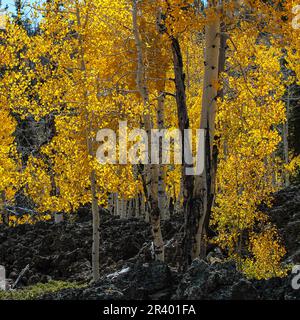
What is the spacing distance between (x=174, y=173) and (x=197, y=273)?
1533 cm

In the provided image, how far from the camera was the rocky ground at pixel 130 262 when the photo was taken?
24.2 ft

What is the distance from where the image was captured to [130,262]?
1490 centimetres

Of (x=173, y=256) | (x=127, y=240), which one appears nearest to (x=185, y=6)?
(x=173, y=256)

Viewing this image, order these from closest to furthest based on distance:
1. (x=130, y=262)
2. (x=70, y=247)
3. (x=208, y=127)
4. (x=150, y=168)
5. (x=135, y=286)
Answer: (x=135, y=286) < (x=208, y=127) < (x=150, y=168) < (x=130, y=262) < (x=70, y=247)

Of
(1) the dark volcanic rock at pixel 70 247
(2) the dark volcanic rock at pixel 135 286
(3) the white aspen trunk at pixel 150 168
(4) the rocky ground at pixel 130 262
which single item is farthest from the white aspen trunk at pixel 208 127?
(1) the dark volcanic rock at pixel 70 247

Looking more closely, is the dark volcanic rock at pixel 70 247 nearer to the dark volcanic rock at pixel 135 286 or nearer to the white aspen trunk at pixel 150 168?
the white aspen trunk at pixel 150 168

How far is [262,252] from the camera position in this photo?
1038cm

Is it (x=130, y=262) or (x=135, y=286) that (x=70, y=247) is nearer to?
(x=130, y=262)

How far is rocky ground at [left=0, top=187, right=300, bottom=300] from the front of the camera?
7371 mm

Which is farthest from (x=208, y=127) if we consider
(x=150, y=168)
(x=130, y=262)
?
(x=130, y=262)

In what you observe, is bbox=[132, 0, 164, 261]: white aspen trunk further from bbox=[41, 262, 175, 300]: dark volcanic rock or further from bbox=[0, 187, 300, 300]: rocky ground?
bbox=[41, 262, 175, 300]: dark volcanic rock

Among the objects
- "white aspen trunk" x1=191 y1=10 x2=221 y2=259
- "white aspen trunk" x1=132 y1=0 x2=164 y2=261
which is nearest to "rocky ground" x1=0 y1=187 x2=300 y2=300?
"white aspen trunk" x1=132 y1=0 x2=164 y2=261
